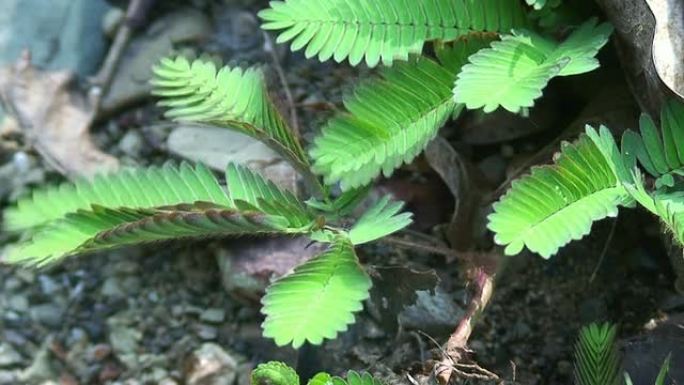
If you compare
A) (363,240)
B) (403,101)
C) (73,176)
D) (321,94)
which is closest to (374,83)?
(403,101)

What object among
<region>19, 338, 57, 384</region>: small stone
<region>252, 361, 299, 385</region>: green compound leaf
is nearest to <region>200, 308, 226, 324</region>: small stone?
<region>19, 338, 57, 384</region>: small stone

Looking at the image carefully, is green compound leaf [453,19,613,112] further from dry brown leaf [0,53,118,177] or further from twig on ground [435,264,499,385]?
dry brown leaf [0,53,118,177]

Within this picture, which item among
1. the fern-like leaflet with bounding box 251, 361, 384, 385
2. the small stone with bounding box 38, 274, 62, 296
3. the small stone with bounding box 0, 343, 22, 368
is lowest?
the small stone with bounding box 0, 343, 22, 368

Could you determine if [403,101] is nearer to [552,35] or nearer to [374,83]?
[374,83]

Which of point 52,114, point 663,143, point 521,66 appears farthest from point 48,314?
point 663,143

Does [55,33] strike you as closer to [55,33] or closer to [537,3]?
[55,33]
